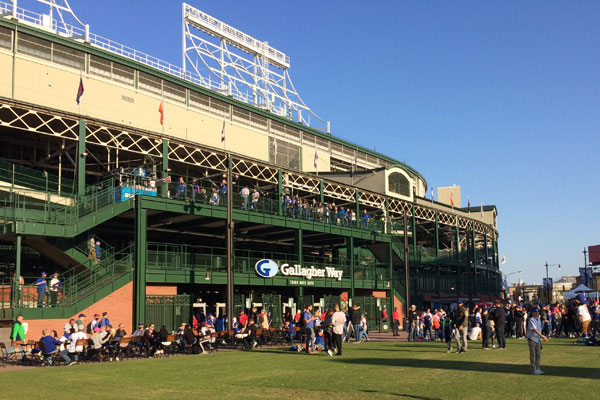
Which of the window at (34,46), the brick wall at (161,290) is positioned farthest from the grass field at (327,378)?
the window at (34,46)

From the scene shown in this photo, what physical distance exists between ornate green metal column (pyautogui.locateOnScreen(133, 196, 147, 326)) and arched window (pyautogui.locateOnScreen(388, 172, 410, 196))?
34.5 meters

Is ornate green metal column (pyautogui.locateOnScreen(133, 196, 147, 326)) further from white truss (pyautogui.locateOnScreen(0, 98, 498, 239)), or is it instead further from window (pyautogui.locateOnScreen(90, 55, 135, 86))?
window (pyautogui.locateOnScreen(90, 55, 135, 86))

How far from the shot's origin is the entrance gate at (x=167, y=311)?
30.1 metres

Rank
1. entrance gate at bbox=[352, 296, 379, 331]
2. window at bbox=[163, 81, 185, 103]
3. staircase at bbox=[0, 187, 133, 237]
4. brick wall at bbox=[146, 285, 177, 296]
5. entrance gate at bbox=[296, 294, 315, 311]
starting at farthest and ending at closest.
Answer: window at bbox=[163, 81, 185, 103] < entrance gate at bbox=[352, 296, 379, 331] < entrance gate at bbox=[296, 294, 315, 311] < brick wall at bbox=[146, 285, 177, 296] < staircase at bbox=[0, 187, 133, 237]

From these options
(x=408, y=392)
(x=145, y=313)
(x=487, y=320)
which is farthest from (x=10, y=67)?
(x=408, y=392)

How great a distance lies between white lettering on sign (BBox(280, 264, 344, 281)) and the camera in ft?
129

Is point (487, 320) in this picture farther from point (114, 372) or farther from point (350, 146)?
point (350, 146)

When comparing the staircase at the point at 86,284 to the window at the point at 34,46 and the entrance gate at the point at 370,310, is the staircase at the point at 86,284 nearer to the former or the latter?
the window at the point at 34,46

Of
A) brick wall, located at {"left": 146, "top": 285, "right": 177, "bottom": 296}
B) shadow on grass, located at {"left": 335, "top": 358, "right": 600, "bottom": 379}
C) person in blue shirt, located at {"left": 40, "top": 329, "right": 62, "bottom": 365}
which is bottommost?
shadow on grass, located at {"left": 335, "top": 358, "right": 600, "bottom": 379}

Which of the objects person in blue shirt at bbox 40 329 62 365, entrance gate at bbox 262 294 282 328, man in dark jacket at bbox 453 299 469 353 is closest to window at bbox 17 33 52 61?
entrance gate at bbox 262 294 282 328

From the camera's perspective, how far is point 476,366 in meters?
16.4

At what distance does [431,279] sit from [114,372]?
45430 mm

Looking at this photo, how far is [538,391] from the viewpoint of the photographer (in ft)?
37.7

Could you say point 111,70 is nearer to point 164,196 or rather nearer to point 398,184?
point 164,196
